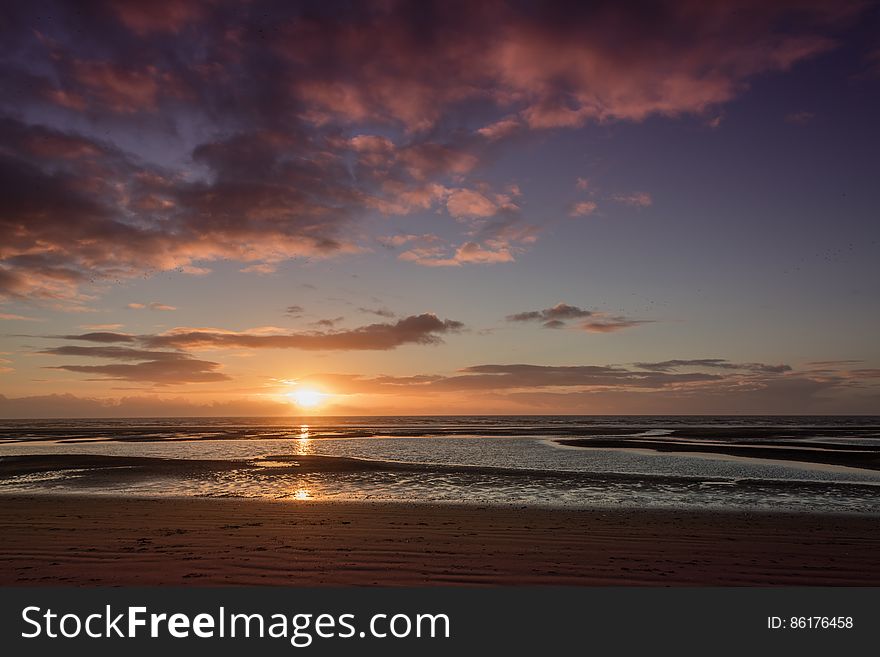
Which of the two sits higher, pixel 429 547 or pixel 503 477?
pixel 429 547

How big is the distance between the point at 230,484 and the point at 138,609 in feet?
62.5

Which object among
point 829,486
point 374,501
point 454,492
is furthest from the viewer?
point 829,486

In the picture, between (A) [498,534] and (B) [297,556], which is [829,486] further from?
(B) [297,556]

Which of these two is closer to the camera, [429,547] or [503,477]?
[429,547]

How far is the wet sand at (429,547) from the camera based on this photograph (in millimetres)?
11242

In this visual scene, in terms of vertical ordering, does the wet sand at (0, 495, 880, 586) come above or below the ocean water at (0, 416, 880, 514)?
above

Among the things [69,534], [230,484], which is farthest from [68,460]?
[69,534]

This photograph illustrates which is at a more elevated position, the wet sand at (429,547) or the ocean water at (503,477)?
the wet sand at (429,547)

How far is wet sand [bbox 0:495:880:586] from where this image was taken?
36.9 feet

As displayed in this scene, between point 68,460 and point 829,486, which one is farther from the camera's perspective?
point 68,460

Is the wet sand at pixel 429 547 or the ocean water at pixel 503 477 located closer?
the wet sand at pixel 429 547

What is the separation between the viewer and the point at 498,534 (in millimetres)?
14969

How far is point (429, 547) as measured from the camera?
13492mm

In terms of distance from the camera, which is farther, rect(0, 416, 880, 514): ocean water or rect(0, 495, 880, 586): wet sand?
rect(0, 416, 880, 514): ocean water
